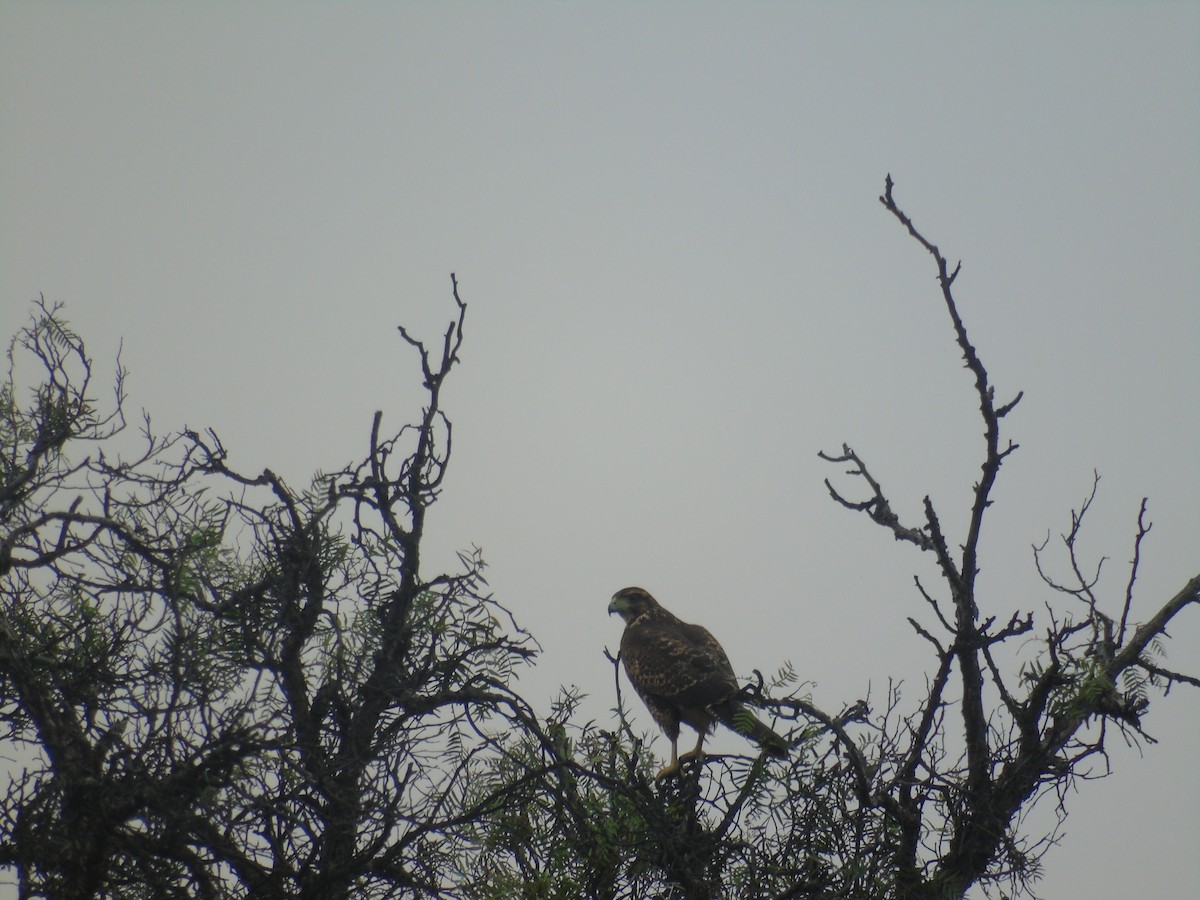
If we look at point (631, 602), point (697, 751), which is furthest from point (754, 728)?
point (631, 602)

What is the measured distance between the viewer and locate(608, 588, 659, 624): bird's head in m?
8.79

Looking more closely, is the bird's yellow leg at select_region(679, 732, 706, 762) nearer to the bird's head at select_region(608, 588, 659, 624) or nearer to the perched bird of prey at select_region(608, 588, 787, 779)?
the perched bird of prey at select_region(608, 588, 787, 779)

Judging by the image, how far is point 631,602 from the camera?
28.9 feet

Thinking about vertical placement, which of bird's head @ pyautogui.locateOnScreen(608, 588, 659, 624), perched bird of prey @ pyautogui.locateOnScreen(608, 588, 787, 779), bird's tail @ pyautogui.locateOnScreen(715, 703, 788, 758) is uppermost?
bird's head @ pyautogui.locateOnScreen(608, 588, 659, 624)

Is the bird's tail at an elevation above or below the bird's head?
below

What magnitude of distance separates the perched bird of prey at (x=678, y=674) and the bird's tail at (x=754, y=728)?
0.01 metres

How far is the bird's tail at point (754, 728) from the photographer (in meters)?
4.33

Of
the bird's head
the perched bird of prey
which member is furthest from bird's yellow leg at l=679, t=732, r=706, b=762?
the bird's head

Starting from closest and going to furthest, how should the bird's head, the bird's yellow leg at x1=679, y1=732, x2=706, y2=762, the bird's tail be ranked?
the bird's tail, the bird's yellow leg at x1=679, y1=732, x2=706, y2=762, the bird's head

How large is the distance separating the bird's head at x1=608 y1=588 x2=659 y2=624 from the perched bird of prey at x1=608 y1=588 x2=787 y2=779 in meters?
0.35

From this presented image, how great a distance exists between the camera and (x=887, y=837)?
412 cm

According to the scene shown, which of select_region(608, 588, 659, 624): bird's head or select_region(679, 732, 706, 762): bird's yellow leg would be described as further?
select_region(608, 588, 659, 624): bird's head

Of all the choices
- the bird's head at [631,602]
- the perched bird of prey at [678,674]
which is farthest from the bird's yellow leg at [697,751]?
the bird's head at [631,602]

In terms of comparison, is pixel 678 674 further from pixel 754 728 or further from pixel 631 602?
pixel 754 728
